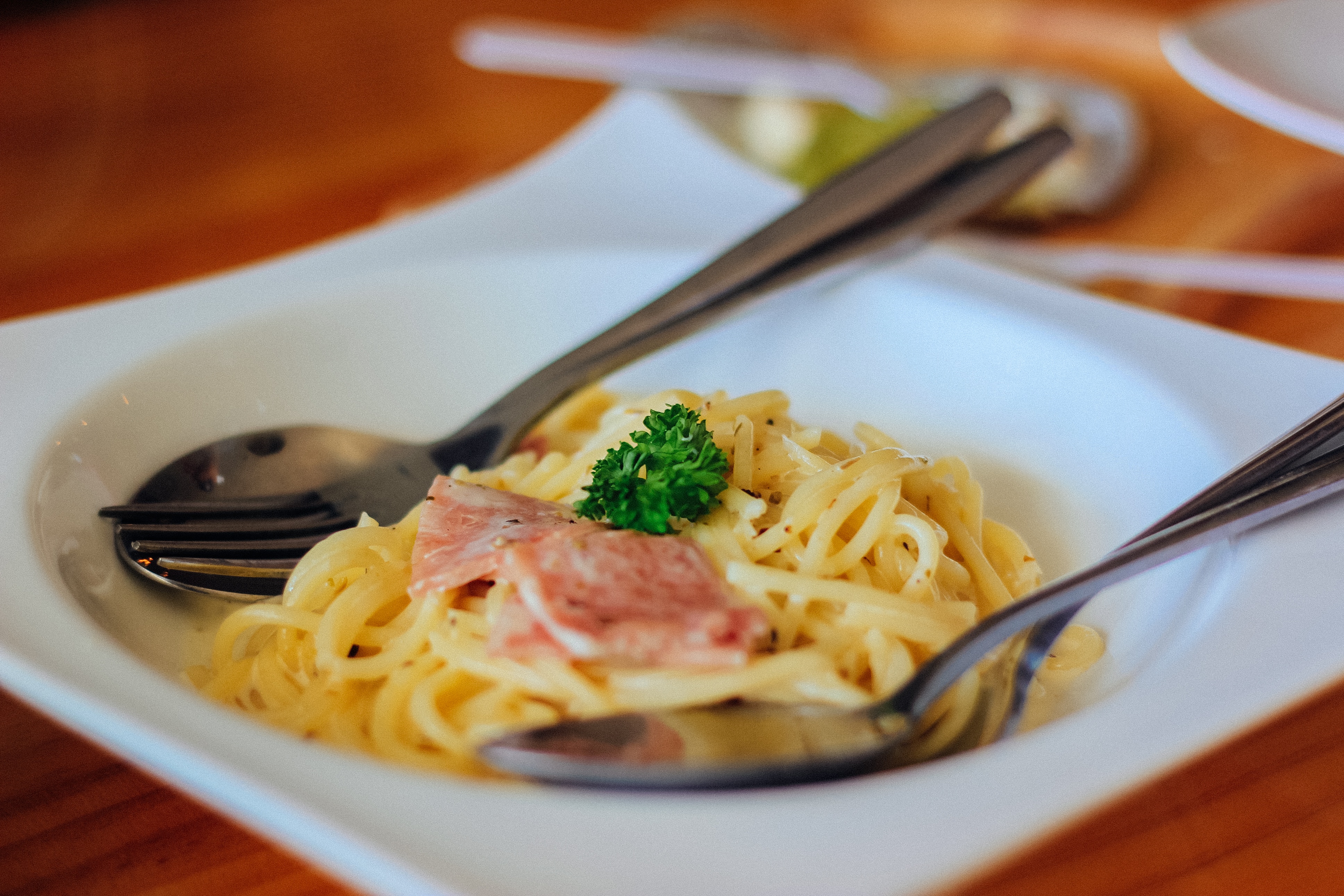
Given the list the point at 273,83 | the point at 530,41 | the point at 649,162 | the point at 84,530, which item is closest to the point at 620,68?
the point at 530,41

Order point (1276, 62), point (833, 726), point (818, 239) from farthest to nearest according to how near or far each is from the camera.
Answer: point (1276, 62), point (818, 239), point (833, 726)

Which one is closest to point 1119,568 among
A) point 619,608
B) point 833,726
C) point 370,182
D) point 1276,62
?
point 833,726

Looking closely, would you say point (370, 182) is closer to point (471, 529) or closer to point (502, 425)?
point (502, 425)

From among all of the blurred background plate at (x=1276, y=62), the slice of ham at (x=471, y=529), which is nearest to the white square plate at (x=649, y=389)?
the slice of ham at (x=471, y=529)

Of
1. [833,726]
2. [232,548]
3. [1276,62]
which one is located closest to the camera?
[833,726]

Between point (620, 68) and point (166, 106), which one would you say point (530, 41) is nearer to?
point (620, 68)
